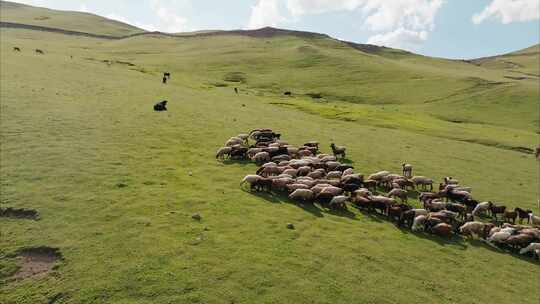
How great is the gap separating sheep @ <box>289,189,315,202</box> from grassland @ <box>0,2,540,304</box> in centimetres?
70

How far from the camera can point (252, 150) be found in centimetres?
2561

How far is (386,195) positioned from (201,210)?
9.95 meters

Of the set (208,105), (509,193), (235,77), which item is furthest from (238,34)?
(509,193)

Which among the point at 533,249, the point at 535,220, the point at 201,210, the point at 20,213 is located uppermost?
the point at 535,220

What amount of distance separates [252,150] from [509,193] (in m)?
15.9

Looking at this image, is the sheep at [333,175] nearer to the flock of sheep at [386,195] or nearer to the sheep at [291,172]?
the flock of sheep at [386,195]

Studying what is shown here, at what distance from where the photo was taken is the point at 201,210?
17156 mm

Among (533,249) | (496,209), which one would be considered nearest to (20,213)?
(533,249)

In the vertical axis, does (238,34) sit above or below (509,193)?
above

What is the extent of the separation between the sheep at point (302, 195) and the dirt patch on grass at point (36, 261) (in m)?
9.74

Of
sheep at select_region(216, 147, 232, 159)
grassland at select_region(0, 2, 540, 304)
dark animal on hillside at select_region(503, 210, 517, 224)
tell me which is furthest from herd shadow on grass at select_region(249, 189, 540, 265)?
sheep at select_region(216, 147, 232, 159)

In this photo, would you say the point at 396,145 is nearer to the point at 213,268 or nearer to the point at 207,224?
the point at 207,224

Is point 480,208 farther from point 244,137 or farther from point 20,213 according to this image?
point 20,213

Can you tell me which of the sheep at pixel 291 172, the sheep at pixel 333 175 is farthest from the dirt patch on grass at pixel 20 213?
the sheep at pixel 333 175
